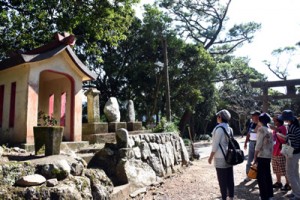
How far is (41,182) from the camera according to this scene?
409cm

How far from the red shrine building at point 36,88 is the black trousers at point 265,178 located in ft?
16.3

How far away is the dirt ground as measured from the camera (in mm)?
6332

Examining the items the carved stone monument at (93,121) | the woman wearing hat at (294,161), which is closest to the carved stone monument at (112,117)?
the carved stone monument at (93,121)

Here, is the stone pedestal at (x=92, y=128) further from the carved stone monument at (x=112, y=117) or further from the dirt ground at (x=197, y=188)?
the dirt ground at (x=197, y=188)

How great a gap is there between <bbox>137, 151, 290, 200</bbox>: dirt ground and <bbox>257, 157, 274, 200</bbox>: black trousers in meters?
0.62

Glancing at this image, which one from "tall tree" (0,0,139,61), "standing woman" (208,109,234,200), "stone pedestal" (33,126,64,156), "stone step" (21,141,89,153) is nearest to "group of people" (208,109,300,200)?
"standing woman" (208,109,234,200)

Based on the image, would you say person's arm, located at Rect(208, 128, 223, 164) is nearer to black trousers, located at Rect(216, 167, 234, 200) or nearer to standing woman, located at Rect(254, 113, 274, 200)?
black trousers, located at Rect(216, 167, 234, 200)

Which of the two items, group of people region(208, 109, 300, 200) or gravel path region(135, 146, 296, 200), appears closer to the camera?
group of people region(208, 109, 300, 200)

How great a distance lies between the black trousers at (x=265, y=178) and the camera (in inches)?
217

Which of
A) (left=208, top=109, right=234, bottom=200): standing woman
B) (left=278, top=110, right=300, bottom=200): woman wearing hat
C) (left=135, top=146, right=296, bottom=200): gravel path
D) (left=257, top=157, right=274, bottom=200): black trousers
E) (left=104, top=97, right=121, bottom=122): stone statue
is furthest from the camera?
(left=104, top=97, right=121, bottom=122): stone statue

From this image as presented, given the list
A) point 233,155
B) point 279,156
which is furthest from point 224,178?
point 279,156

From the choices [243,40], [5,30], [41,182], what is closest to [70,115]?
[41,182]

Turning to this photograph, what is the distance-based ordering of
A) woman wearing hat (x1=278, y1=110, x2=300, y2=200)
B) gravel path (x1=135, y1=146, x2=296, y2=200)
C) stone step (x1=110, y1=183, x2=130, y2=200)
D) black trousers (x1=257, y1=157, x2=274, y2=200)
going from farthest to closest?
1. gravel path (x1=135, y1=146, x2=296, y2=200)
2. woman wearing hat (x1=278, y1=110, x2=300, y2=200)
3. black trousers (x1=257, y1=157, x2=274, y2=200)
4. stone step (x1=110, y1=183, x2=130, y2=200)

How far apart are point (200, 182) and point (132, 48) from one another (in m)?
13.7
